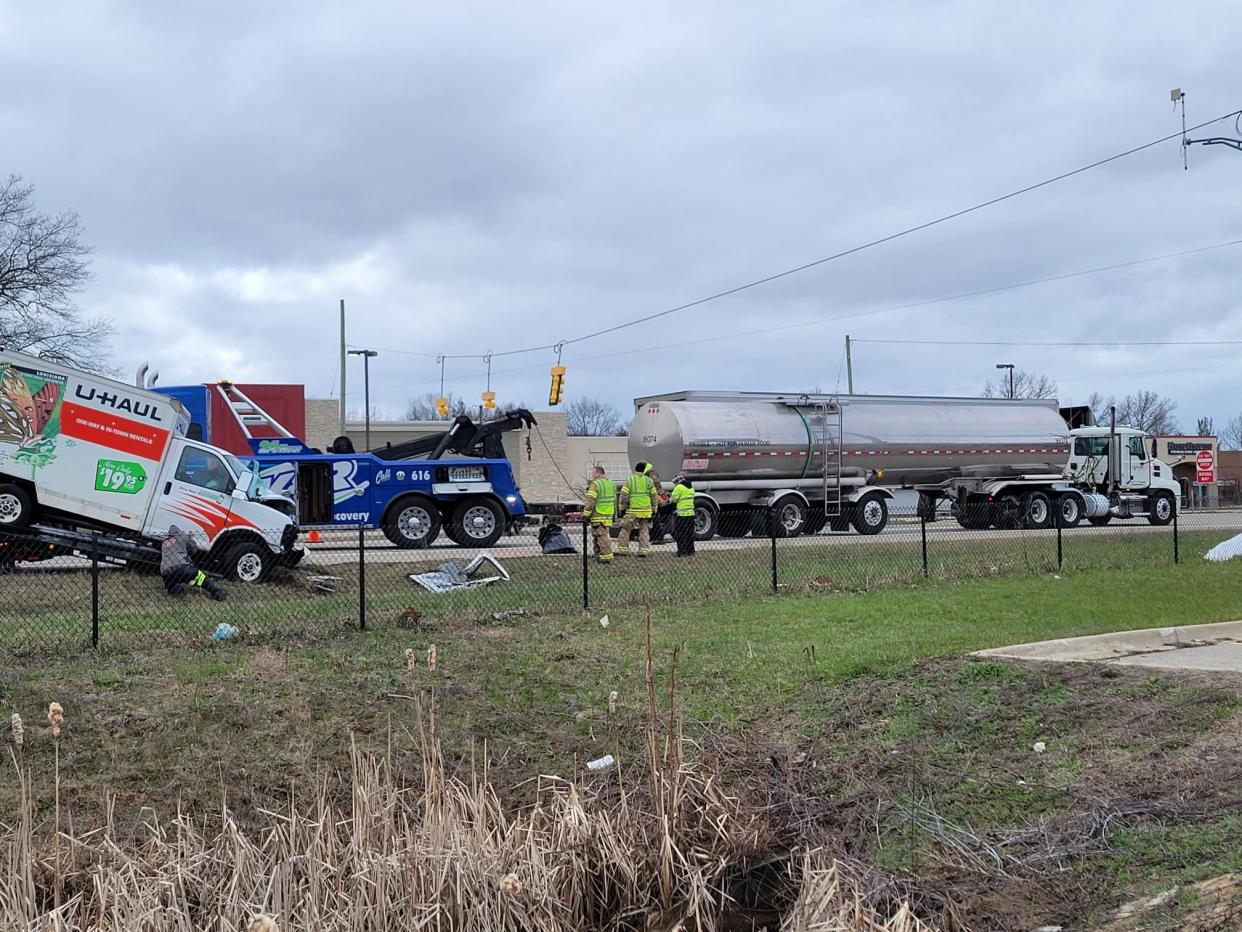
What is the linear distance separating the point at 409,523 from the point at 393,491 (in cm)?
65

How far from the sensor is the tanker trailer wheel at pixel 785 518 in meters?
25.4

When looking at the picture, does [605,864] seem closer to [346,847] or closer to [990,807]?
[346,847]

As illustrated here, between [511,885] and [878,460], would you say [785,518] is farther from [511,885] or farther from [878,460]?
[511,885]

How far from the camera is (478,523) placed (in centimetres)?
2141

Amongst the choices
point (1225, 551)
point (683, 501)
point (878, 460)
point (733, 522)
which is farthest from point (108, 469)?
point (878, 460)

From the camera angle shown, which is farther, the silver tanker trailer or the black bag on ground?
the silver tanker trailer

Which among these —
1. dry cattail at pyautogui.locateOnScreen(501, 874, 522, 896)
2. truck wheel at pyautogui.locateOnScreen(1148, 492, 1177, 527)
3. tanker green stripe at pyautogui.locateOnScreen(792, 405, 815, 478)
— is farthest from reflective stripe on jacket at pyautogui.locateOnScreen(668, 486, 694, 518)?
truck wheel at pyautogui.locateOnScreen(1148, 492, 1177, 527)

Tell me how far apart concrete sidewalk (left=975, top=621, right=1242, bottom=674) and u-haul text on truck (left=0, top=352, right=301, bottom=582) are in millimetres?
9897

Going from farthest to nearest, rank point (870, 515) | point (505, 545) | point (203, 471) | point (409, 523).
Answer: point (870, 515)
point (505, 545)
point (409, 523)
point (203, 471)

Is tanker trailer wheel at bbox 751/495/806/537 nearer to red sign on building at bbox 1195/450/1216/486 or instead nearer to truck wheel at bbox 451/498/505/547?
truck wheel at bbox 451/498/505/547

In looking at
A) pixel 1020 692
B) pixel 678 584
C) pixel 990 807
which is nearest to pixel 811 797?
pixel 990 807

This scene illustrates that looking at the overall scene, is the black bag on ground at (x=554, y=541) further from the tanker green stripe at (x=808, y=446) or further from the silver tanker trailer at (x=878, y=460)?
the tanker green stripe at (x=808, y=446)

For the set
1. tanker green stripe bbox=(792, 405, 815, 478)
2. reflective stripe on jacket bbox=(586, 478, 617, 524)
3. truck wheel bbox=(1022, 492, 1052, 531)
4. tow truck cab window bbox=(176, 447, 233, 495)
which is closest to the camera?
tow truck cab window bbox=(176, 447, 233, 495)

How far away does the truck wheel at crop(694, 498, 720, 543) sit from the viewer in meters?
24.2
